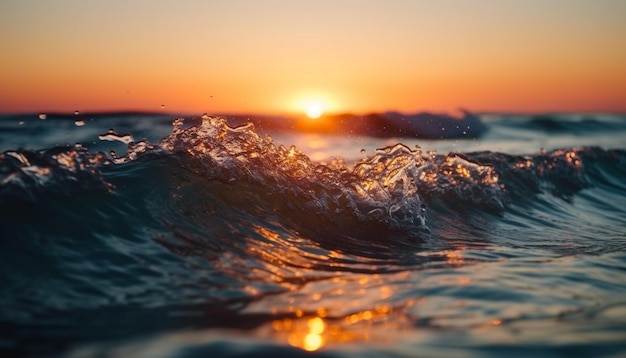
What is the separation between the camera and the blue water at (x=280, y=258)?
304 centimetres

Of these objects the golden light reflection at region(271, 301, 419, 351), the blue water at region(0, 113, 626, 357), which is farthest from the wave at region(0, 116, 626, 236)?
the golden light reflection at region(271, 301, 419, 351)

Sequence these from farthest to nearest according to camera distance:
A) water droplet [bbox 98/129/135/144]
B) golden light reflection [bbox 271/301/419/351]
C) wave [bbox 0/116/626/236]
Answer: water droplet [bbox 98/129/135/144], wave [bbox 0/116/626/236], golden light reflection [bbox 271/301/419/351]

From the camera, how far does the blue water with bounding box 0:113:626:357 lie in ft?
9.98

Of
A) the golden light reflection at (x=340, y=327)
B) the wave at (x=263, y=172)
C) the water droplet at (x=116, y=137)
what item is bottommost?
the golden light reflection at (x=340, y=327)

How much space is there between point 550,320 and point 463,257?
155 cm

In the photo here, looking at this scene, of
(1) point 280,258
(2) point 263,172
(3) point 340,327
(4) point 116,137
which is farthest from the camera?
(4) point 116,137

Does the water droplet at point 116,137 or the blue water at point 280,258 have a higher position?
the water droplet at point 116,137

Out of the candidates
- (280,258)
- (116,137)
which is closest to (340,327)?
(280,258)

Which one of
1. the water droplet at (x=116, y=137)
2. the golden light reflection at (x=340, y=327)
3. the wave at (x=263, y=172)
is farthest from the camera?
the water droplet at (x=116, y=137)

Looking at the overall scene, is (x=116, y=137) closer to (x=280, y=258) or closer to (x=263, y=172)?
(x=263, y=172)

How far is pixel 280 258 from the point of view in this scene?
458 centimetres

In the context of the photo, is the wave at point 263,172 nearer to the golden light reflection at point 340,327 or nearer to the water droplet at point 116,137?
the water droplet at point 116,137

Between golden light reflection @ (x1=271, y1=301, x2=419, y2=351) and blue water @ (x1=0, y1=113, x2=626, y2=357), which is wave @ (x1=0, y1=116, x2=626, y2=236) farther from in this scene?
golden light reflection @ (x1=271, y1=301, x2=419, y2=351)

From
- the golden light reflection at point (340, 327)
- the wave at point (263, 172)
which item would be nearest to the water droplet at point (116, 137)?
the wave at point (263, 172)
